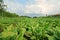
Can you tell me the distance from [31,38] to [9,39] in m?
1.34

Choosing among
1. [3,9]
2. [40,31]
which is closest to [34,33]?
[40,31]

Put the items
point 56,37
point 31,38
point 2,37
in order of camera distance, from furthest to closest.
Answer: point 31,38
point 56,37
point 2,37

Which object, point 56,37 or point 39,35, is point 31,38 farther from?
point 56,37

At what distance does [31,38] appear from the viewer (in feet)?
13.2

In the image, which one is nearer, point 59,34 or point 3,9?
point 59,34

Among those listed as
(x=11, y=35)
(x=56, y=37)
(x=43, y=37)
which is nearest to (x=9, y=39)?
(x=11, y=35)

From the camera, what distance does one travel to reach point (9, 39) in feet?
8.92

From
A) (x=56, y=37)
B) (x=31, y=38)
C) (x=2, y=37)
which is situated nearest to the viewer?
(x=2, y=37)

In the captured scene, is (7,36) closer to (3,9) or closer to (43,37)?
(43,37)

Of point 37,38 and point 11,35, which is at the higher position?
point 11,35

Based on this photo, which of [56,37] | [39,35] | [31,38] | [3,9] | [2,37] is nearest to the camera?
[2,37]

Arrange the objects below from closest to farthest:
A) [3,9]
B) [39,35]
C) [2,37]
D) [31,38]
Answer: [2,37] < [31,38] < [39,35] < [3,9]

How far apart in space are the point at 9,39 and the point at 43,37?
1.62 meters

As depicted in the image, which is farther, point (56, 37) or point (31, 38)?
point (31, 38)
